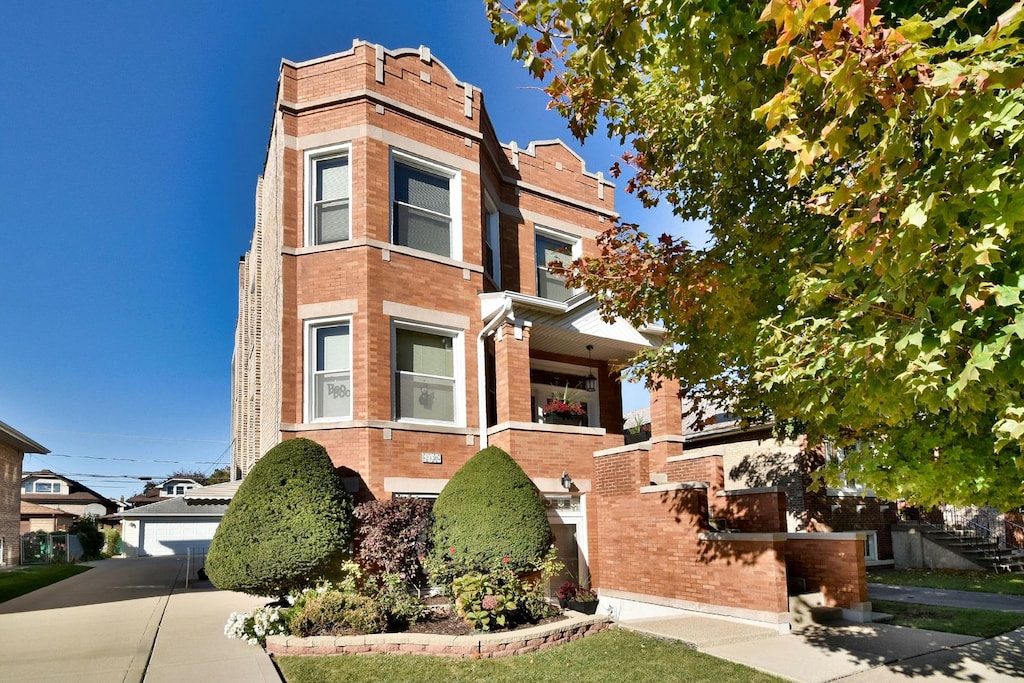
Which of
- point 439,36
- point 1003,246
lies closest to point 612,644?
point 1003,246

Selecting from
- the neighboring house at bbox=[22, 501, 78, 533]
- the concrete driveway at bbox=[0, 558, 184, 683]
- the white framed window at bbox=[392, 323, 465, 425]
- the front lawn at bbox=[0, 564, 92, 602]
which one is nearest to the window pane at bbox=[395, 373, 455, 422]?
the white framed window at bbox=[392, 323, 465, 425]

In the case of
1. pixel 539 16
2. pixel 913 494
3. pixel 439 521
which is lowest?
pixel 439 521

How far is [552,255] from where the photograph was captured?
57.5ft

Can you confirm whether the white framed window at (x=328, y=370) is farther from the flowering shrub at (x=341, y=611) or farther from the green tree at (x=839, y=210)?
the green tree at (x=839, y=210)

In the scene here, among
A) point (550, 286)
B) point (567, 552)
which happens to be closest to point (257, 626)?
point (567, 552)

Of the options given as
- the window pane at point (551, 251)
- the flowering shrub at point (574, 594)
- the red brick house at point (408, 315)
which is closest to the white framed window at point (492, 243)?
the red brick house at point (408, 315)

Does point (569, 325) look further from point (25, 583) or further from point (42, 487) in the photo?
point (42, 487)

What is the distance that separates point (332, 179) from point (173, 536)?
37621 millimetres

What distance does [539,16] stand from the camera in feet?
16.8

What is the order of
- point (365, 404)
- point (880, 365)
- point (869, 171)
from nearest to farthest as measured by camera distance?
point (869, 171)
point (880, 365)
point (365, 404)

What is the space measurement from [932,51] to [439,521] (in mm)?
9451

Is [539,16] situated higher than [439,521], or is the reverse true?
[539,16]

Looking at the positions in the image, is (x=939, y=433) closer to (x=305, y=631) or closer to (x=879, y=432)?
(x=879, y=432)

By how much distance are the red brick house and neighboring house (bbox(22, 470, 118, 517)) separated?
191 ft
